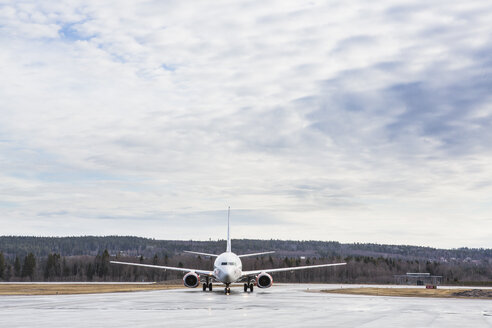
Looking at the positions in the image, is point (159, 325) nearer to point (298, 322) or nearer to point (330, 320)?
point (298, 322)

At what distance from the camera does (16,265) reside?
19638 centimetres

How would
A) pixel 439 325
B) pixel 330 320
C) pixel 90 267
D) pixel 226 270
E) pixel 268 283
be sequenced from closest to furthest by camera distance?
pixel 439 325 → pixel 330 320 → pixel 226 270 → pixel 268 283 → pixel 90 267

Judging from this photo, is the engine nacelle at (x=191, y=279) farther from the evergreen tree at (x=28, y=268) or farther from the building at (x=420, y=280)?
the evergreen tree at (x=28, y=268)

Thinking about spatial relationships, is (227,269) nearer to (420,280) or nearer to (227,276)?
(227,276)

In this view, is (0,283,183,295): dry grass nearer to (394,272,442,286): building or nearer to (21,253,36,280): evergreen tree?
(394,272,442,286): building

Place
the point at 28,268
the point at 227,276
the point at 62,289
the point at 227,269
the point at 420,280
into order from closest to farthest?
the point at 227,269 < the point at 227,276 < the point at 62,289 < the point at 420,280 < the point at 28,268

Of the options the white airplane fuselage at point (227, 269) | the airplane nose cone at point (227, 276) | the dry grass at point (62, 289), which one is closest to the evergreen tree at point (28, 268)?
the dry grass at point (62, 289)

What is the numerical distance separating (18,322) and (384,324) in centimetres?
1657

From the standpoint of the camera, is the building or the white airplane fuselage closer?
the white airplane fuselage

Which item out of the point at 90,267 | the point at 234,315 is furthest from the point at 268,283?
the point at 90,267

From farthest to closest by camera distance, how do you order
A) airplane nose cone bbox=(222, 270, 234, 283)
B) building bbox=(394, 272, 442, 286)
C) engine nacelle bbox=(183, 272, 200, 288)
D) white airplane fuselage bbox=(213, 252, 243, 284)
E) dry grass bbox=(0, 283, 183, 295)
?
building bbox=(394, 272, 442, 286), engine nacelle bbox=(183, 272, 200, 288), dry grass bbox=(0, 283, 183, 295), white airplane fuselage bbox=(213, 252, 243, 284), airplane nose cone bbox=(222, 270, 234, 283)

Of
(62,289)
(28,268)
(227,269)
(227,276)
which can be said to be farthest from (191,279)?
(28,268)

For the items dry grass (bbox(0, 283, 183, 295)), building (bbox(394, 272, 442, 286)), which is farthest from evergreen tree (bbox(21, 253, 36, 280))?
building (bbox(394, 272, 442, 286))

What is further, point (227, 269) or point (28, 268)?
point (28, 268)
